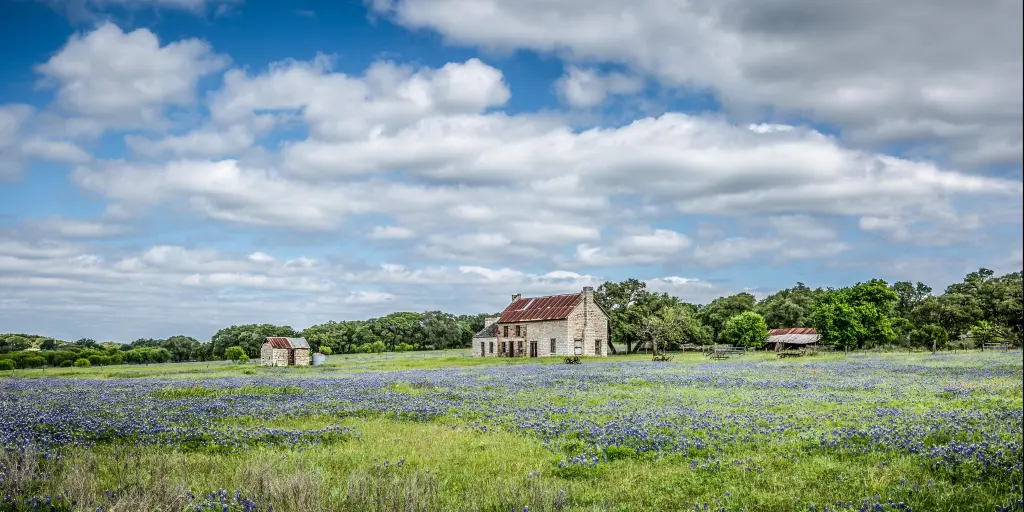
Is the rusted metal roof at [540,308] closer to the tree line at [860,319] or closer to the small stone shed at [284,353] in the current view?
the tree line at [860,319]

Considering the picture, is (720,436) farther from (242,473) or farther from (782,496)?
(242,473)

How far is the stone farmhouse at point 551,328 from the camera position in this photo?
254 feet

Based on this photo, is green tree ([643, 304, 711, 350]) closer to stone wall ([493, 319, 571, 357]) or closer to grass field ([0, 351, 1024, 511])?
stone wall ([493, 319, 571, 357])

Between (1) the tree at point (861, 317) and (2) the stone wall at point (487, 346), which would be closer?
(1) the tree at point (861, 317)

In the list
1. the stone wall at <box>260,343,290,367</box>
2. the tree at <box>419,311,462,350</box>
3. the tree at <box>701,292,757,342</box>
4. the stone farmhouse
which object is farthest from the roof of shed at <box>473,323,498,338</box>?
the tree at <box>701,292,757,342</box>

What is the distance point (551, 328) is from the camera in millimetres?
78562

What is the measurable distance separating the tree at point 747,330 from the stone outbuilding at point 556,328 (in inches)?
1198

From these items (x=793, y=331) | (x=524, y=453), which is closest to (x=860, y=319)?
(x=793, y=331)

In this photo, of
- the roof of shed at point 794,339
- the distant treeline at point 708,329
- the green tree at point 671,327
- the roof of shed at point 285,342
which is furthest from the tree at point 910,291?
the roof of shed at point 285,342

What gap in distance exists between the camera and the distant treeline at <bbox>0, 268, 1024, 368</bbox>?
71250 millimetres

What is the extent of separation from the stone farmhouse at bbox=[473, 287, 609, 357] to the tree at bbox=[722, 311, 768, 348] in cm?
3049

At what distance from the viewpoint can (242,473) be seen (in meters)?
9.37

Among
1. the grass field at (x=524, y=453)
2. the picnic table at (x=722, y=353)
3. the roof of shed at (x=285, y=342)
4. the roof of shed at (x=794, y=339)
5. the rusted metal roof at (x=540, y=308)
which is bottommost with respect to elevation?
the roof of shed at (x=794, y=339)

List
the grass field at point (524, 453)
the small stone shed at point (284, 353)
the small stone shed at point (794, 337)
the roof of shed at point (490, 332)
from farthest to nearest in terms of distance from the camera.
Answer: the small stone shed at point (794, 337)
the roof of shed at point (490, 332)
the small stone shed at point (284, 353)
the grass field at point (524, 453)
